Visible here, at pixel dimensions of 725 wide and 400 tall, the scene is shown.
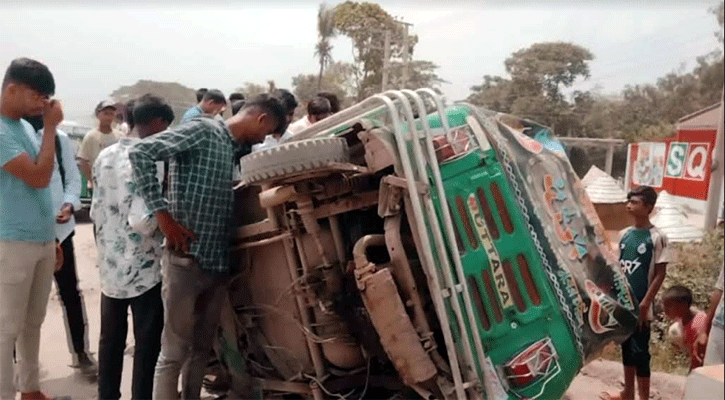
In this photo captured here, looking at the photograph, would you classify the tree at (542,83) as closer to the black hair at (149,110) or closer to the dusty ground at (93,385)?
the dusty ground at (93,385)

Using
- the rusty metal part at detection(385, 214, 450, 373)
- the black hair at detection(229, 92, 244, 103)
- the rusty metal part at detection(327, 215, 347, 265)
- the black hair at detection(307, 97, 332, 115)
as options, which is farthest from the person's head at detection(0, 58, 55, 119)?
the black hair at detection(229, 92, 244, 103)

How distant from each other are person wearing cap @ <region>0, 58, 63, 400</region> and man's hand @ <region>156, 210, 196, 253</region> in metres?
0.71

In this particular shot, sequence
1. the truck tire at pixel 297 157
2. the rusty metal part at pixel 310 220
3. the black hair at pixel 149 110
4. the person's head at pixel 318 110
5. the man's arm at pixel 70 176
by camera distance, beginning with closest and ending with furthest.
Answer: the truck tire at pixel 297 157
the rusty metal part at pixel 310 220
the black hair at pixel 149 110
the man's arm at pixel 70 176
the person's head at pixel 318 110

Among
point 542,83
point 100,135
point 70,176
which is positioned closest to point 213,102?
point 100,135

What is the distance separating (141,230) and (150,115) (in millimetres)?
637

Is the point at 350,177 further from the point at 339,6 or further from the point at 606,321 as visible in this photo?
the point at 339,6

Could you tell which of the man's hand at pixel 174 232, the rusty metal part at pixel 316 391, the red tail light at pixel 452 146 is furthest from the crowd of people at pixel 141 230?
the red tail light at pixel 452 146

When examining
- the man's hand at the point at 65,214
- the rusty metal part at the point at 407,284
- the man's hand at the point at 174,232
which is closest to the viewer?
the rusty metal part at the point at 407,284

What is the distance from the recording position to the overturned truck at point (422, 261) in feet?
8.41

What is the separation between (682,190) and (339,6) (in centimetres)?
2477

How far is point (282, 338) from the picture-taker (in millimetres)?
3084

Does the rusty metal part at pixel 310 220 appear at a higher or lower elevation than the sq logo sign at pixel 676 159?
higher

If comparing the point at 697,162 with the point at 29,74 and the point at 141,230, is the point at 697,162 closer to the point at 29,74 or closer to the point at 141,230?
the point at 141,230

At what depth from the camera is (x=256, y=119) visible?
10.1 feet
